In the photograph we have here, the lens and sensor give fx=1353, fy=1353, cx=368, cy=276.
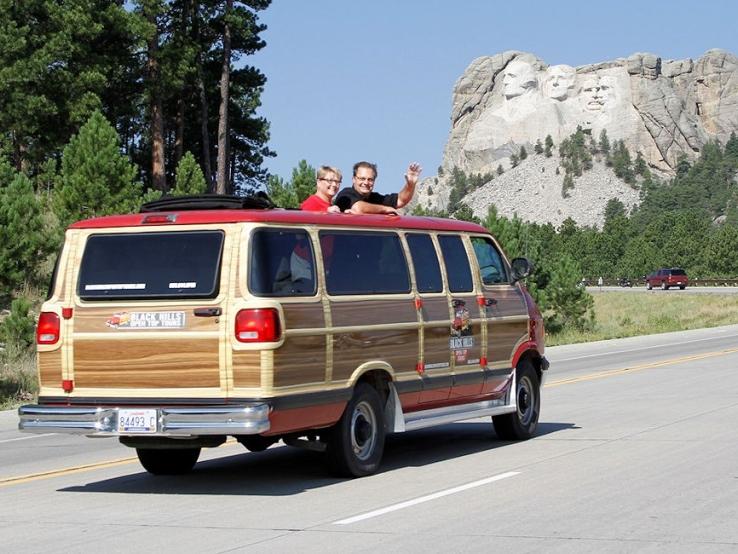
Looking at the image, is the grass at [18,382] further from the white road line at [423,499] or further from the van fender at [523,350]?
the white road line at [423,499]

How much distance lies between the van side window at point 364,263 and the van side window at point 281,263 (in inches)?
10.6

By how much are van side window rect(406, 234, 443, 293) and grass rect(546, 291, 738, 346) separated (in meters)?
36.7

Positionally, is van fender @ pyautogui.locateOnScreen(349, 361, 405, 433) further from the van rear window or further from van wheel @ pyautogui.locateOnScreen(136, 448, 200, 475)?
the van rear window

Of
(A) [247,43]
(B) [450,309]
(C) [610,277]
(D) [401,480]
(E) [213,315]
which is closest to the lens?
(E) [213,315]

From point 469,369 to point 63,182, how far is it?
86.9 feet

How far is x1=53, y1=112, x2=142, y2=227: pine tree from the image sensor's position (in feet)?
117

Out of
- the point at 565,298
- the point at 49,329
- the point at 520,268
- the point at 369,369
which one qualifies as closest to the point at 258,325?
the point at 369,369

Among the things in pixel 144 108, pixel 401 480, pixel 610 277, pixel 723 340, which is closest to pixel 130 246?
pixel 401 480

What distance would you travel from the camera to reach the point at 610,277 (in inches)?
5221

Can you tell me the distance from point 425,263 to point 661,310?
2630 inches

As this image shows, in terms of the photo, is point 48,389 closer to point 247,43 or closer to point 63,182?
point 63,182

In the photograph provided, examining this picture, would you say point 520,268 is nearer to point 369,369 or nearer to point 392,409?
point 392,409

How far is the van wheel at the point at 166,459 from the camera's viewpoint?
1149 centimetres

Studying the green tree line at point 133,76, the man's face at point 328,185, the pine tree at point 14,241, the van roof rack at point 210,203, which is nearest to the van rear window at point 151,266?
the van roof rack at point 210,203
